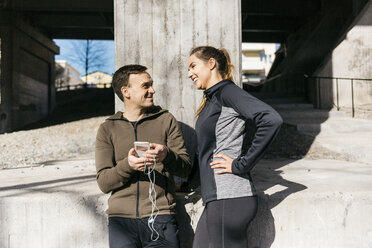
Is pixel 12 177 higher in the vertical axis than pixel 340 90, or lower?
lower

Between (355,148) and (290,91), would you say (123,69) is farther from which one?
(290,91)

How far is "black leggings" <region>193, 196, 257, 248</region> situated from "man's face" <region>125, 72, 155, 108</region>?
0.92 m

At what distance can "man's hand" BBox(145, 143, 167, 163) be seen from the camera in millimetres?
1933

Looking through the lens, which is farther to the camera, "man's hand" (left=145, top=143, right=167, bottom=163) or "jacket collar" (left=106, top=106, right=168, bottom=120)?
"jacket collar" (left=106, top=106, right=168, bottom=120)

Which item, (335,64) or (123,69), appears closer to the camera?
(123,69)

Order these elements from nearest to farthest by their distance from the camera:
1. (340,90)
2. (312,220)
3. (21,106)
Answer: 1. (312,220)
2. (340,90)
3. (21,106)

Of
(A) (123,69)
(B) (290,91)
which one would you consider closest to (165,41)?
(A) (123,69)

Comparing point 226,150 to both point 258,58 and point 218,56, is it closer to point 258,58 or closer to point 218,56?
point 218,56

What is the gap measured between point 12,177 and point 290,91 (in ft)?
40.0

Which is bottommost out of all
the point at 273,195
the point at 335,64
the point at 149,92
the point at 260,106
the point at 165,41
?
the point at 273,195

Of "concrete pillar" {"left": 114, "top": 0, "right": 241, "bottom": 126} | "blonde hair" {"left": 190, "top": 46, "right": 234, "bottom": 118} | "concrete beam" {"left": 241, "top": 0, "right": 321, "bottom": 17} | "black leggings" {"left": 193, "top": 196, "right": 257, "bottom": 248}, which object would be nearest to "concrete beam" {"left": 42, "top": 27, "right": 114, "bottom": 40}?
"concrete beam" {"left": 241, "top": 0, "right": 321, "bottom": 17}

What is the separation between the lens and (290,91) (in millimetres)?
13672

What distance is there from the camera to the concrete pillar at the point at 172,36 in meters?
3.50

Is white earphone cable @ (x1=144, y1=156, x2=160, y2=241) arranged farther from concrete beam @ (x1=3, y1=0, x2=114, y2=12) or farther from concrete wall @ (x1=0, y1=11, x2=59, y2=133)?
concrete beam @ (x1=3, y1=0, x2=114, y2=12)
